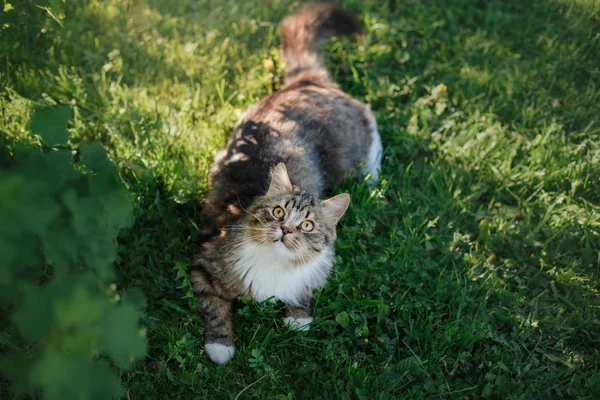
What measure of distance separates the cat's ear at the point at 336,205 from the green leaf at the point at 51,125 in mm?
1640

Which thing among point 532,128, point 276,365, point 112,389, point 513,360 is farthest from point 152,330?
point 532,128

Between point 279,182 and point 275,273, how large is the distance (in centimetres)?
59

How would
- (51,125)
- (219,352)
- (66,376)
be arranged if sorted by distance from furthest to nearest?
1. (219,352)
2. (51,125)
3. (66,376)

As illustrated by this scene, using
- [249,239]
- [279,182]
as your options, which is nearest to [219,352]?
[249,239]

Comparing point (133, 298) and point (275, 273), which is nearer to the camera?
point (133, 298)

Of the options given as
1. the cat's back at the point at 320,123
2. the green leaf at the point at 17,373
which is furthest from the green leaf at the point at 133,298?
the cat's back at the point at 320,123

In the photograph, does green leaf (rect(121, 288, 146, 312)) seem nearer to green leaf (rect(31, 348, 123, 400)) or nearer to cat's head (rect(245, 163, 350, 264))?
green leaf (rect(31, 348, 123, 400))

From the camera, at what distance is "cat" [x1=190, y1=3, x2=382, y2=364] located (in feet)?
9.66

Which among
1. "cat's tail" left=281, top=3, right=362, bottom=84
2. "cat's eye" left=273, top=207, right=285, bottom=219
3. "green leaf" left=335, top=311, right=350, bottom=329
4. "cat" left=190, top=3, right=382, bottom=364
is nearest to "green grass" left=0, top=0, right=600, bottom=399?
"green leaf" left=335, top=311, right=350, bottom=329

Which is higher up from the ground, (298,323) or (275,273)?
(275,273)

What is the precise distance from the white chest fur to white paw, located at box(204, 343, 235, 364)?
0.38 metres

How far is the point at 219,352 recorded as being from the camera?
2.85 metres

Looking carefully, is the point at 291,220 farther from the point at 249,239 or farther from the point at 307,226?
the point at 249,239

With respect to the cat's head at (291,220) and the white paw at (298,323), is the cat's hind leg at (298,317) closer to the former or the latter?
the white paw at (298,323)
